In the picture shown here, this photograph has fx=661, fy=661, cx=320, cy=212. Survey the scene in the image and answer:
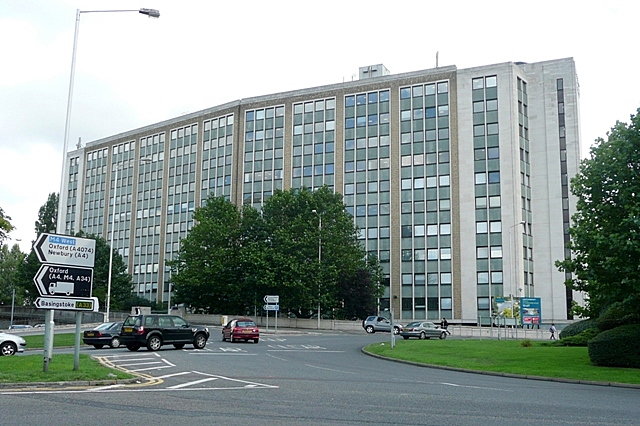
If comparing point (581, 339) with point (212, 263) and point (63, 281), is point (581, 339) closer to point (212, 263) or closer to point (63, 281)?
point (63, 281)

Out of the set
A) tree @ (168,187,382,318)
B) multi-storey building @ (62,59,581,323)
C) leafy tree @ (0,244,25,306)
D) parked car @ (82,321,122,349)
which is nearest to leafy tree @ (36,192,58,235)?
leafy tree @ (0,244,25,306)

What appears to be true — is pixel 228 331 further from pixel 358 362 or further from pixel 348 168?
pixel 348 168

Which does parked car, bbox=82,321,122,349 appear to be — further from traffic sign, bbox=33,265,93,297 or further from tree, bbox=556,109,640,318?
tree, bbox=556,109,640,318

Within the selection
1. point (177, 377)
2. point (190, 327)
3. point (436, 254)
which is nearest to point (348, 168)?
point (436, 254)

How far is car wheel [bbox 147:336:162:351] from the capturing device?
1173 inches

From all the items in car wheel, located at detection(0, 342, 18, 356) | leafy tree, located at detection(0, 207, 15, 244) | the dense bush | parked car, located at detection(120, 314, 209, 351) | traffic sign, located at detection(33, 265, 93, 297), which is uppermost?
leafy tree, located at detection(0, 207, 15, 244)

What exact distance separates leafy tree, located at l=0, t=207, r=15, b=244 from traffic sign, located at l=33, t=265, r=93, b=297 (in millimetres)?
18825

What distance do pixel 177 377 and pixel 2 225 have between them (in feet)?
66.6

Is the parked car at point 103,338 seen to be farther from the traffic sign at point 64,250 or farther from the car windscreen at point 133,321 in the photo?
the traffic sign at point 64,250

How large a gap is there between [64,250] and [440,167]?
66316 mm

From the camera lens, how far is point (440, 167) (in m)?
79.4

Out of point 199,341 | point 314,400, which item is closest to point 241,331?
point 199,341

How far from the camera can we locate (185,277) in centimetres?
6825

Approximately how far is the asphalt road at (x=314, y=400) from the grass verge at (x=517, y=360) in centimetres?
189
